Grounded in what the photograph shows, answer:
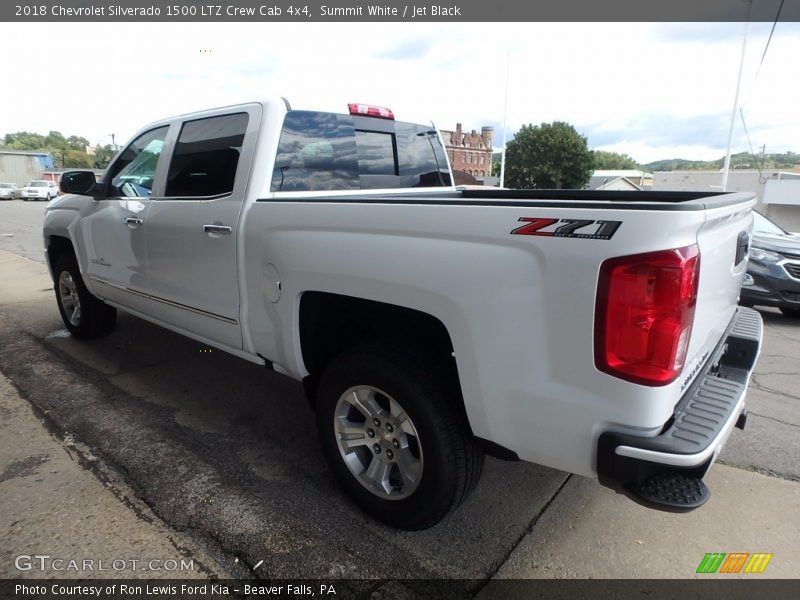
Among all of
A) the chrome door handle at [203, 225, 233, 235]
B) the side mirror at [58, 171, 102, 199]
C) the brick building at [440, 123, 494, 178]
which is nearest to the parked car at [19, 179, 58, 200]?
the side mirror at [58, 171, 102, 199]

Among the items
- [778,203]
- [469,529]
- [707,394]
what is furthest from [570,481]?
[778,203]

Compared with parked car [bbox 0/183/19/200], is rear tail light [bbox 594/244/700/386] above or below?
above

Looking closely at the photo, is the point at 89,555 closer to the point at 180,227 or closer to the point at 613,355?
the point at 180,227

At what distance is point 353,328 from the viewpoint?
8.78 feet

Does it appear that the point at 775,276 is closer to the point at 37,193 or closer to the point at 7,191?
the point at 37,193

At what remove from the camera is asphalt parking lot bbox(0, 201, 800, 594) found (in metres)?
2.26

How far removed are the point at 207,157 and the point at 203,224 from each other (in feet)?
1.53

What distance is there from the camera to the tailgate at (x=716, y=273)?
5.92ft

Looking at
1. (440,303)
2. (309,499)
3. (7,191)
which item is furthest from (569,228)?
(7,191)

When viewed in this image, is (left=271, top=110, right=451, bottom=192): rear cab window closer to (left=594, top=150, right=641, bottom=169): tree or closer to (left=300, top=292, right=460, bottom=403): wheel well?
(left=300, top=292, right=460, bottom=403): wheel well

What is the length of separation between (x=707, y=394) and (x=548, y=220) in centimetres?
105

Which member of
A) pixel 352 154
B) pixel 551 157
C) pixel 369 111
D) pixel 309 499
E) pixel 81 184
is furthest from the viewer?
pixel 551 157

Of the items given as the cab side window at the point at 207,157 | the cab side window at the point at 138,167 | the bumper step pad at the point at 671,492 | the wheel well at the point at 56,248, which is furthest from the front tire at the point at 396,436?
the wheel well at the point at 56,248

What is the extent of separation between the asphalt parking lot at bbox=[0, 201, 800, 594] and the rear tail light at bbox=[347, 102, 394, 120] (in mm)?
2111
